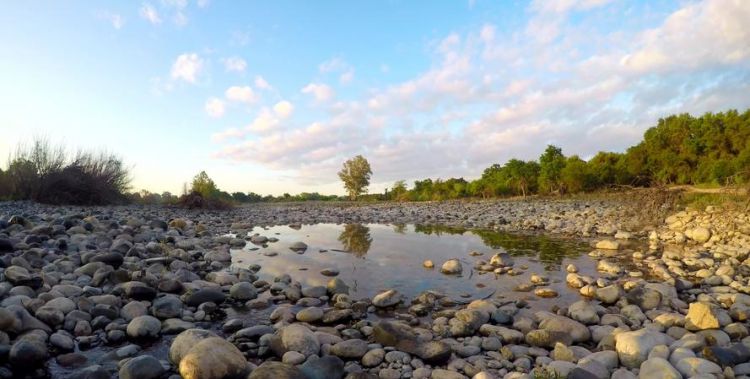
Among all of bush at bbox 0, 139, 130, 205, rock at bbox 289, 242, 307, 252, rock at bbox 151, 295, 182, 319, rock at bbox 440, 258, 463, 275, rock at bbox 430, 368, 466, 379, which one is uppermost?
bush at bbox 0, 139, 130, 205

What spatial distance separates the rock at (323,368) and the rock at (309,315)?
1468 mm

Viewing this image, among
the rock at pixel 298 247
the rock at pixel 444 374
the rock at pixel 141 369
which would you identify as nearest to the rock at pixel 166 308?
the rock at pixel 141 369

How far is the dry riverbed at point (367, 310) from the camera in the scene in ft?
13.1

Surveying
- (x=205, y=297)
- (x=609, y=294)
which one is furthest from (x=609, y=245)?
(x=205, y=297)

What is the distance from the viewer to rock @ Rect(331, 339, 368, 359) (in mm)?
4402

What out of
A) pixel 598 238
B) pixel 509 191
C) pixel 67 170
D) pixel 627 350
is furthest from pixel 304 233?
pixel 509 191

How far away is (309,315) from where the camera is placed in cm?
553

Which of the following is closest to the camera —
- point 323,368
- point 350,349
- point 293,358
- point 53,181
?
point 323,368

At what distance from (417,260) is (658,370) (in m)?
6.79

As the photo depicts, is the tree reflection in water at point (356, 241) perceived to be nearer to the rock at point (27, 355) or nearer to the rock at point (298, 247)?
the rock at point (298, 247)

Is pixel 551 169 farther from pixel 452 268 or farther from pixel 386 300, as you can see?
pixel 386 300

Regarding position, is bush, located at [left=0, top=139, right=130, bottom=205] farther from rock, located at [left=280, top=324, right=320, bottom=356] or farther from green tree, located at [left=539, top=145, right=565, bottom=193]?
green tree, located at [left=539, top=145, right=565, bottom=193]

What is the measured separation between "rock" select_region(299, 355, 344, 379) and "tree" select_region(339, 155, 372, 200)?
62.1 m

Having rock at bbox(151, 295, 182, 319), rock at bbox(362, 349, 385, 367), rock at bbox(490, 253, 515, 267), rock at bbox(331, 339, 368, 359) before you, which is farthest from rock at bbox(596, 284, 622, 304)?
rock at bbox(151, 295, 182, 319)
